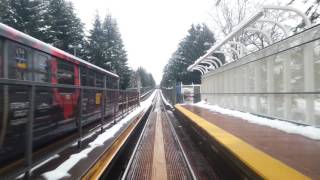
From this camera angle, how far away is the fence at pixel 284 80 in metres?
9.95

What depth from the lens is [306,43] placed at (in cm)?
1016

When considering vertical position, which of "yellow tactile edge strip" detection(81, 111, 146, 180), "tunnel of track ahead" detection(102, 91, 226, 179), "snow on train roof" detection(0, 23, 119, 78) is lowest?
"tunnel of track ahead" detection(102, 91, 226, 179)

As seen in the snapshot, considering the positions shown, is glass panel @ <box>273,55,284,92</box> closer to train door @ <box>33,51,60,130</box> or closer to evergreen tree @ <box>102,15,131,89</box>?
train door @ <box>33,51,60,130</box>

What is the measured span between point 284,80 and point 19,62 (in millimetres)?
7504

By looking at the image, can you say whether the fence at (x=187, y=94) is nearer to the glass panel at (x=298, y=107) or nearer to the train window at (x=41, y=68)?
the glass panel at (x=298, y=107)

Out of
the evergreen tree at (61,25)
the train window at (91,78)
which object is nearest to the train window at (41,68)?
the train window at (91,78)

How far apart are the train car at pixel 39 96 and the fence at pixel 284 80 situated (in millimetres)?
5368

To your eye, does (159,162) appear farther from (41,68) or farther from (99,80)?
(99,80)

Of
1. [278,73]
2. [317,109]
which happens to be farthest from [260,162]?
[278,73]

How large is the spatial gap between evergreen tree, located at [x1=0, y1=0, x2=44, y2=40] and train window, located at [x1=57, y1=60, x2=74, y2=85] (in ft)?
98.3

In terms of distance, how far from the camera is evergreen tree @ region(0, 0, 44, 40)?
40.8m

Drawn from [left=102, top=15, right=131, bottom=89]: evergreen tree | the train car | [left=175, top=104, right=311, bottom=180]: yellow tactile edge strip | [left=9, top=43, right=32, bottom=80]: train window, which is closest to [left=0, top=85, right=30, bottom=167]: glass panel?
the train car

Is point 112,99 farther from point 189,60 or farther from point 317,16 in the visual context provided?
point 189,60

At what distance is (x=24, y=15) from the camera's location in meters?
41.9
